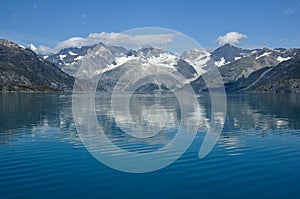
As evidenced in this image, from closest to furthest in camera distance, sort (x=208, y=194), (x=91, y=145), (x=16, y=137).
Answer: (x=208, y=194) < (x=91, y=145) < (x=16, y=137)

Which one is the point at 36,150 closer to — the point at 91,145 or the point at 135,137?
the point at 91,145

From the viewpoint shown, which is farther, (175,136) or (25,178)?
(175,136)

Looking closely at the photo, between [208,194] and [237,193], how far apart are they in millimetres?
2625

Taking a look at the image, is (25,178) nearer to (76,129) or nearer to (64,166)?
(64,166)

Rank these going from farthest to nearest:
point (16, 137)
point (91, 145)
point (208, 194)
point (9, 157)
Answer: point (16, 137) < point (91, 145) < point (9, 157) < point (208, 194)

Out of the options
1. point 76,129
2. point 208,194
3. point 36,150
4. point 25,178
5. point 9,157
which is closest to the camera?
point 208,194

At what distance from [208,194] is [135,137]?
34144 mm

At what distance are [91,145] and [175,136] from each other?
17280mm

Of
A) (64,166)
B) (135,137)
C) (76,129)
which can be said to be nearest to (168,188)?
(64,166)

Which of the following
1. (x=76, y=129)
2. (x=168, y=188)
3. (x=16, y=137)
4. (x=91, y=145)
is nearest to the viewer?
(x=168, y=188)

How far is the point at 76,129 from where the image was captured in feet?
249

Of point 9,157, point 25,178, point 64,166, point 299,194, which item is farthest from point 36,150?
point 299,194

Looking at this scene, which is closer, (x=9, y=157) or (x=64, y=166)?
(x=64, y=166)

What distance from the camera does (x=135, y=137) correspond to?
2501 inches
